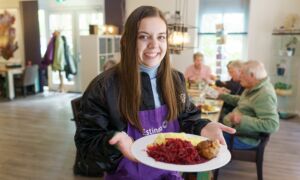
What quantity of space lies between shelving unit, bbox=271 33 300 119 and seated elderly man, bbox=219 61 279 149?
2.98 metres

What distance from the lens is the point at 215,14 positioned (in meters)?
5.97

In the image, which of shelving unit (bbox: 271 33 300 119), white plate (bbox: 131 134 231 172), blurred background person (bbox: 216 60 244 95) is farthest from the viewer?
shelving unit (bbox: 271 33 300 119)

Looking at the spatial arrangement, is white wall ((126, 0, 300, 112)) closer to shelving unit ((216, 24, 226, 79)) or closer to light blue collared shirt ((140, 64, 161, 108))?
shelving unit ((216, 24, 226, 79))

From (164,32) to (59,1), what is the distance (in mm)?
6582

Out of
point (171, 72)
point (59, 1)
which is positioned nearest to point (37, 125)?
point (59, 1)

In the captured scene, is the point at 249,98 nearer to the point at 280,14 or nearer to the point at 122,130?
the point at 122,130

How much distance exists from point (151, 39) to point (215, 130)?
0.45 m

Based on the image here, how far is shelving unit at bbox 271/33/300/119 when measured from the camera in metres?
5.21

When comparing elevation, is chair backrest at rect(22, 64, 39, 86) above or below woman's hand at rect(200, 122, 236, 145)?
below

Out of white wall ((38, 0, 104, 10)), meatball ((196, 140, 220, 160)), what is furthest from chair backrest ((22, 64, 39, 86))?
meatball ((196, 140, 220, 160))

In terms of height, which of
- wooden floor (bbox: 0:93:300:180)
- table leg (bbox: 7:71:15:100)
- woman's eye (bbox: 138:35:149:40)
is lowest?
wooden floor (bbox: 0:93:300:180)

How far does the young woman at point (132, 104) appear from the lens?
3.30ft

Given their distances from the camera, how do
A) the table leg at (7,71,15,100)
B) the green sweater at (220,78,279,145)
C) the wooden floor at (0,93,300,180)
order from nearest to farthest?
the green sweater at (220,78,279,145) < the wooden floor at (0,93,300,180) < the table leg at (7,71,15,100)

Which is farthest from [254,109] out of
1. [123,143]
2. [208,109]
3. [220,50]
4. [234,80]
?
[220,50]
